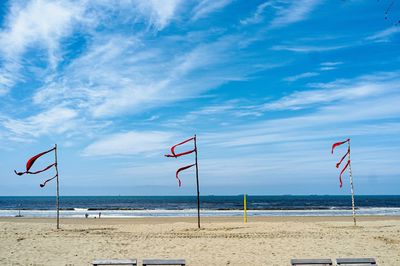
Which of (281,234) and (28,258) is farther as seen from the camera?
(281,234)

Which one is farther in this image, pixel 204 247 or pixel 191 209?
pixel 191 209

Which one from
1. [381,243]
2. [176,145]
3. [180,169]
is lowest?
[381,243]

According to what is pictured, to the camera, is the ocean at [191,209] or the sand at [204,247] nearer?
the sand at [204,247]

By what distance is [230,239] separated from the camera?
14500 millimetres

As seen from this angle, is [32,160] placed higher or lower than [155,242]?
higher

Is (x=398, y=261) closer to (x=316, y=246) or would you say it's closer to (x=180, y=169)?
(x=316, y=246)

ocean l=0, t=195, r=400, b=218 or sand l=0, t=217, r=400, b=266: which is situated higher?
sand l=0, t=217, r=400, b=266

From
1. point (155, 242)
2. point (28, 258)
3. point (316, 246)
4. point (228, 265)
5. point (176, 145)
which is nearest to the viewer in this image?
point (228, 265)

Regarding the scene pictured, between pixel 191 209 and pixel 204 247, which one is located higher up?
pixel 204 247

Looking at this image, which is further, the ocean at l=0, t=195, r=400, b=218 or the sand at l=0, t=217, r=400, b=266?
the ocean at l=0, t=195, r=400, b=218

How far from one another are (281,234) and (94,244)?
7.81 m

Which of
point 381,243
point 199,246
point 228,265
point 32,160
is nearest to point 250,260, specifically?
point 228,265

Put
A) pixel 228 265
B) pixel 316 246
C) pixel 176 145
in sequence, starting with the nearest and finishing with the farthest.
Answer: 1. pixel 228 265
2. pixel 316 246
3. pixel 176 145

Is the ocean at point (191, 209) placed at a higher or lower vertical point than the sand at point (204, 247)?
lower
